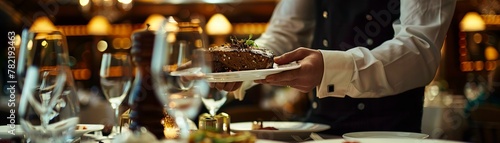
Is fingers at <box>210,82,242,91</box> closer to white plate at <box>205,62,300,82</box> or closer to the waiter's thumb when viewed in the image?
the waiter's thumb

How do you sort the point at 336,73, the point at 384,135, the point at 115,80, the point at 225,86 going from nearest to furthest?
the point at 384,135 < the point at 115,80 < the point at 336,73 < the point at 225,86

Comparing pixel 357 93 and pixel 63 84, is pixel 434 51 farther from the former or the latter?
pixel 63 84

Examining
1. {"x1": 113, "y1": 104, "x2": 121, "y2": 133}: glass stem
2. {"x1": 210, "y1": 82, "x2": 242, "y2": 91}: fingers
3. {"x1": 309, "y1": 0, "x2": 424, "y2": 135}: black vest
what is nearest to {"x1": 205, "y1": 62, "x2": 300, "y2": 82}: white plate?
{"x1": 113, "y1": 104, "x2": 121, "y2": 133}: glass stem

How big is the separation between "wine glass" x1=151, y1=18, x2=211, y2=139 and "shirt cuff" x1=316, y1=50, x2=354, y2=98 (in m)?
1.05

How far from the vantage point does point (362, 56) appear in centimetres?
236

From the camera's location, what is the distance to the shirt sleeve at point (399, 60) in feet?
7.70

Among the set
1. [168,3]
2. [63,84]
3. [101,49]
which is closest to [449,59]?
[168,3]

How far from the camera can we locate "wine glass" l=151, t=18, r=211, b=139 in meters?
1.21

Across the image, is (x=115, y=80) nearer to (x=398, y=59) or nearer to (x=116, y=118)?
(x=116, y=118)

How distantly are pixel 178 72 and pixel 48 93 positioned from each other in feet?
1.14

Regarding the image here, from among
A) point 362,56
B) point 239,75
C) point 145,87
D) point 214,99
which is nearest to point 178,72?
point 145,87

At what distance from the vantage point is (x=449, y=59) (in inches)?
451

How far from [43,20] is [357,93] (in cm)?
926

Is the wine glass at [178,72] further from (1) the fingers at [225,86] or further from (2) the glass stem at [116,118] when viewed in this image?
(1) the fingers at [225,86]
